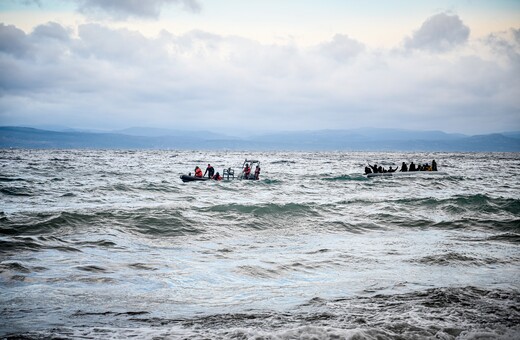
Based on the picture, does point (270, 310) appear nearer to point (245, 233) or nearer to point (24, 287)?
point (24, 287)

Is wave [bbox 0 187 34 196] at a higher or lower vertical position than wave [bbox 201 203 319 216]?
lower

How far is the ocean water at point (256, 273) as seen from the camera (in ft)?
19.9

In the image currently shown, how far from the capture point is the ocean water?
607cm

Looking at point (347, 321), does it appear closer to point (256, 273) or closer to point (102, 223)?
point (256, 273)

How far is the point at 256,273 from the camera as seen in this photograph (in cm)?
980

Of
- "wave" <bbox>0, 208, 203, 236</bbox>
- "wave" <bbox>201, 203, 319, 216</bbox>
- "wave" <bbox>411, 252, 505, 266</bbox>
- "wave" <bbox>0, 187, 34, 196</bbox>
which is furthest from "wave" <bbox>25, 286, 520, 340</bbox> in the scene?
"wave" <bbox>0, 187, 34, 196</bbox>

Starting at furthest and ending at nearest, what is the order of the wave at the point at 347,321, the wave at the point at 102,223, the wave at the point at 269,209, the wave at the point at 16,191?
1. the wave at the point at 16,191
2. the wave at the point at 269,209
3. the wave at the point at 102,223
4. the wave at the point at 347,321

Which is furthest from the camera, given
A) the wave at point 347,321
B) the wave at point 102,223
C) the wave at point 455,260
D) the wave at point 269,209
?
the wave at point 269,209

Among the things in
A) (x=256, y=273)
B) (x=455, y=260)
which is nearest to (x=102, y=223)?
(x=256, y=273)

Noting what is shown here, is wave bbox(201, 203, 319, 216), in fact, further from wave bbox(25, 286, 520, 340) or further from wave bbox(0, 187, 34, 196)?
wave bbox(25, 286, 520, 340)

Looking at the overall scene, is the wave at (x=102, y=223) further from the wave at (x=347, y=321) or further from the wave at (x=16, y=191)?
the wave at (x=16, y=191)

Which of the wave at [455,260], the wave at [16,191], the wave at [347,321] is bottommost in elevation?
the wave at [16,191]

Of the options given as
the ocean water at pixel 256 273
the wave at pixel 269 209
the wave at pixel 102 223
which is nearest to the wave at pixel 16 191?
the ocean water at pixel 256 273

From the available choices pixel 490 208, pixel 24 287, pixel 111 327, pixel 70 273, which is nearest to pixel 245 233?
pixel 70 273
